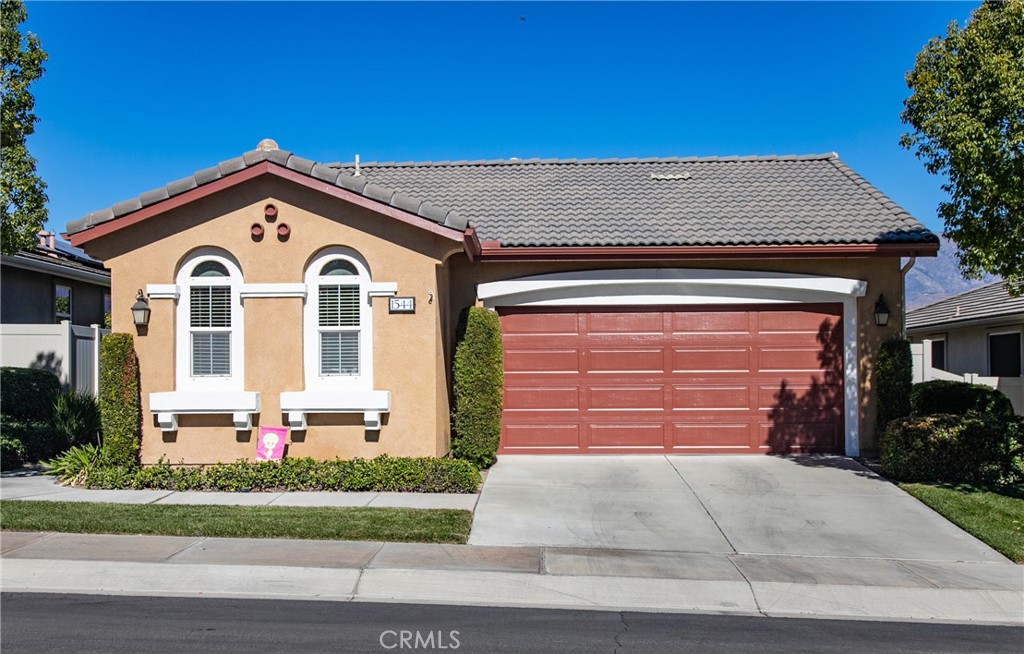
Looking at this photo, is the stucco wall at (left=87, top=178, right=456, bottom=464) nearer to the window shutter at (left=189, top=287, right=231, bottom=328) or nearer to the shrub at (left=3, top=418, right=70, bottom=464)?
the window shutter at (left=189, top=287, right=231, bottom=328)

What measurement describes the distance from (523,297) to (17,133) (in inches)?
286

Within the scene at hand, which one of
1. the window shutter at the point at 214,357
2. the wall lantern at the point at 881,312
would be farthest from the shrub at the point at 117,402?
the wall lantern at the point at 881,312

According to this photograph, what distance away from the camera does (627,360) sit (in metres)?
13.1

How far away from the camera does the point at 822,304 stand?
12969 millimetres

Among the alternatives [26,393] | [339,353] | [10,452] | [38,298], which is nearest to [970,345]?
[339,353]

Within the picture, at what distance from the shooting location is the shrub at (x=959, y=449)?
1068 cm

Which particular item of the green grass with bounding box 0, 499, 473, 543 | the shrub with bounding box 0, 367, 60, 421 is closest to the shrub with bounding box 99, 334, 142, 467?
the green grass with bounding box 0, 499, 473, 543

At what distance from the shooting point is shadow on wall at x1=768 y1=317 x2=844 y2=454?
12.9 m

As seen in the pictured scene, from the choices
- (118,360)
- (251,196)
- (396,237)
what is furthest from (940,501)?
(118,360)

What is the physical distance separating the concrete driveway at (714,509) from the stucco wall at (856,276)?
122 centimetres

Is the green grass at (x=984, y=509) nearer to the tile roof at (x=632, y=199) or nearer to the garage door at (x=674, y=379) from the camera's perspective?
the garage door at (x=674, y=379)

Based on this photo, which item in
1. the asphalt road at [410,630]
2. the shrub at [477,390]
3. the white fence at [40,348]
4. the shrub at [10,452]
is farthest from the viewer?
the white fence at [40,348]

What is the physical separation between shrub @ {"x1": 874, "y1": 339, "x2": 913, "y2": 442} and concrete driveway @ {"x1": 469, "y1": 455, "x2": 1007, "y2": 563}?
99 cm

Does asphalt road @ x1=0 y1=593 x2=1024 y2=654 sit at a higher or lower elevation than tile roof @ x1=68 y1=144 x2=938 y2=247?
lower
